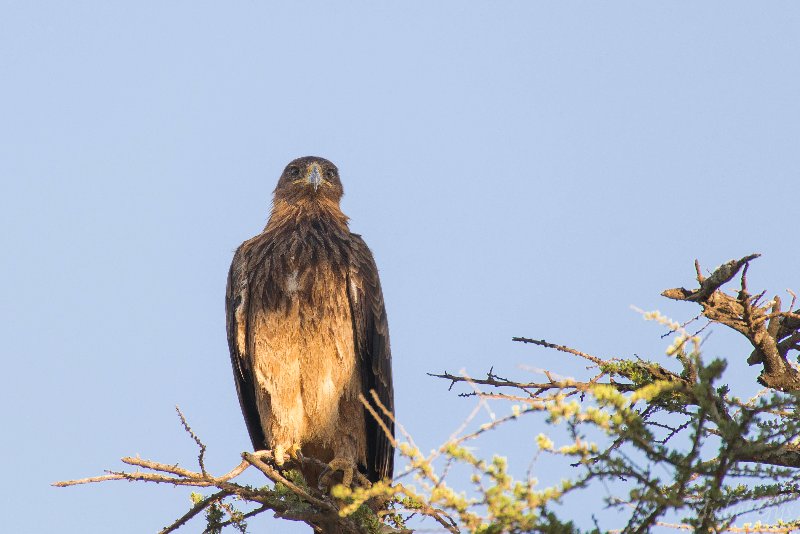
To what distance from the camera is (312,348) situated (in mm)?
6598

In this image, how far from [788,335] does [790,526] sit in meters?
0.89

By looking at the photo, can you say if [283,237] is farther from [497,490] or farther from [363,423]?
[497,490]

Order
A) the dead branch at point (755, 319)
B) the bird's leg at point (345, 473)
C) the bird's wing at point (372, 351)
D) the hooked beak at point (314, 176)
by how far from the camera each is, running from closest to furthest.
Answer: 1. the dead branch at point (755, 319)
2. the bird's leg at point (345, 473)
3. the bird's wing at point (372, 351)
4. the hooked beak at point (314, 176)

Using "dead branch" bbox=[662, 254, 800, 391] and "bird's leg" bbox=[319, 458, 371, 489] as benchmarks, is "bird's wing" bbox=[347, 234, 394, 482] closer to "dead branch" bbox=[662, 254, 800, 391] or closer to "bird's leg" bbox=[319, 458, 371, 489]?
"bird's leg" bbox=[319, 458, 371, 489]

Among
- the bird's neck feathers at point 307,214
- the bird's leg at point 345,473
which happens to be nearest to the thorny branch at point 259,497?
the bird's leg at point 345,473

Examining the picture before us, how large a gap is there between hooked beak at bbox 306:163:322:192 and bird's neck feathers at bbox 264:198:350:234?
0.46 ft

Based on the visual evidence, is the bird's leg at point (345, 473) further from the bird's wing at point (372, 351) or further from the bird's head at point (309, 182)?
the bird's head at point (309, 182)

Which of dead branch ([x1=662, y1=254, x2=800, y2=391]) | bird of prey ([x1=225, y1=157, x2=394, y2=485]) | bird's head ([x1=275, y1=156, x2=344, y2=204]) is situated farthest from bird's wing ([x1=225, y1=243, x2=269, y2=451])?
dead branch ([x1=662, y1=254, x2=800, y2=391])

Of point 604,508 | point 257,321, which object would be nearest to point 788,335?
point 604,508

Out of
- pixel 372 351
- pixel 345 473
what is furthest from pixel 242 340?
pixel 345 473

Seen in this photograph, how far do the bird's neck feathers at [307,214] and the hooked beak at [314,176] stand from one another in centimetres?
14

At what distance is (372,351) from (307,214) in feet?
4.65

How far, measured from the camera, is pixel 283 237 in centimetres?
715

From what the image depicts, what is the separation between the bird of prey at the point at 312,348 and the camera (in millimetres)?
6582
